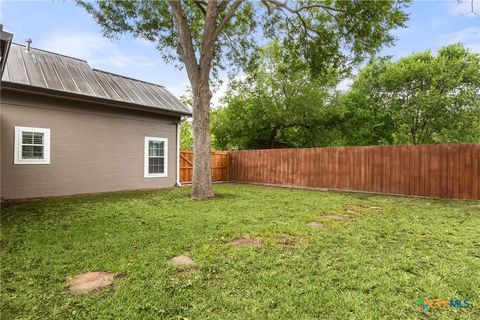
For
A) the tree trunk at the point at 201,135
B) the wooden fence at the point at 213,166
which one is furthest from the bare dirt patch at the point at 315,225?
the wooden fence at the point at 213,166

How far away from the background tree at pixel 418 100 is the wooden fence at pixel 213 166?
970cm

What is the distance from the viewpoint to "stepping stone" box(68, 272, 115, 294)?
7.71ft

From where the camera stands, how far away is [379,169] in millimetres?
9227

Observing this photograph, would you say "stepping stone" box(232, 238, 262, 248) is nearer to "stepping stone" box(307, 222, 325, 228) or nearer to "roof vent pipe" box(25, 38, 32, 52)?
"stepping stone" box(307, 222, 325, 228)

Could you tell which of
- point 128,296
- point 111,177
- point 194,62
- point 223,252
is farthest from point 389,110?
point 128,296

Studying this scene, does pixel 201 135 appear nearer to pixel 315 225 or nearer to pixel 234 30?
pixel 315 225

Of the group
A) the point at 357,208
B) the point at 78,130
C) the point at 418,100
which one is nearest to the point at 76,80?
the point at 78,130

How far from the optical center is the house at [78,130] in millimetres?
7148

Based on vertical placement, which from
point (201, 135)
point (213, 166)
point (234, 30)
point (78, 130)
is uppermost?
point (234, 30)

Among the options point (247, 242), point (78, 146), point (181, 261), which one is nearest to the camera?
point (181, 261)

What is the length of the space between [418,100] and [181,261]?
18.9 meters

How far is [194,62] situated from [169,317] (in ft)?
23.3

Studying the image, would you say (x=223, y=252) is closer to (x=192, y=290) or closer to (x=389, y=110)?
(x=192, y=290)

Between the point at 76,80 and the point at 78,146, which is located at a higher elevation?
the point at 76,80
